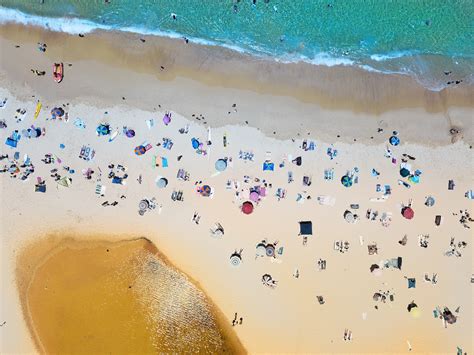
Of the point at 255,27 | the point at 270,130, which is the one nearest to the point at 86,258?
the point at 270,130

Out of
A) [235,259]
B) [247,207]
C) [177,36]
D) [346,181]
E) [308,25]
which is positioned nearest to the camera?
[235,259]

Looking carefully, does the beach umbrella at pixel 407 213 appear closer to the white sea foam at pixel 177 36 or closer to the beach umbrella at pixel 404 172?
the beach umbrella at pixel 404 172

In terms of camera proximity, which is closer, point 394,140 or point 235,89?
point 394,140

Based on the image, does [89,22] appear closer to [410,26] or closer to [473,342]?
[410,26]

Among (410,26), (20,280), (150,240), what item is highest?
(410,26)

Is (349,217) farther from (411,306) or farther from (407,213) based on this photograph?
(411,306)

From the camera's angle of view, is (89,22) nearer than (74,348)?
No

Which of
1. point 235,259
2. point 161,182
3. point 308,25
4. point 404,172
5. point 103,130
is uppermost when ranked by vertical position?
point 308,25

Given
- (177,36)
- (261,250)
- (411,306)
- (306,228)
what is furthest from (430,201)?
(177,36)
